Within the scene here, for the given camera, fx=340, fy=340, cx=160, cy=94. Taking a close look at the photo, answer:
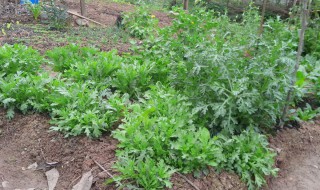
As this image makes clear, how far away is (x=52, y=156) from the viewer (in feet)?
12.0

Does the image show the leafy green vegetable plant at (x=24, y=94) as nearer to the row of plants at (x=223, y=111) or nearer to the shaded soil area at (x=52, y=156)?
the shaded soil area at (x=52, y=156)

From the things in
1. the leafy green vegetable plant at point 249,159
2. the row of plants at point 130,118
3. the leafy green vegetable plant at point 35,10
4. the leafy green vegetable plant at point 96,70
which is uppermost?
the leafy green vegetable plant at point 35,10

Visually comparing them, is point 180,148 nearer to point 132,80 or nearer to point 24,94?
point 132,80

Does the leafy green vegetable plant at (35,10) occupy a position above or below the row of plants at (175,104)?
above

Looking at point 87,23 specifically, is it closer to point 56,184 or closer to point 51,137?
point 51,137

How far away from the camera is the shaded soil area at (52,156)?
3250 millimetres

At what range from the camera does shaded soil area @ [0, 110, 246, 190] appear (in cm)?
325

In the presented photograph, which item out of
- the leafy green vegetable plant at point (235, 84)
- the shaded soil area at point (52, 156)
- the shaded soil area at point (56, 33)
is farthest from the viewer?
the shaded soil area at point (56, 33)

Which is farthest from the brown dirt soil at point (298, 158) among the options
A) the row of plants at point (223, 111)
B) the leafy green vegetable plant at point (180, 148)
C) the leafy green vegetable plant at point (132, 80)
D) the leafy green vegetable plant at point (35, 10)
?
the leafy green vegetable plant at point (35, 10)

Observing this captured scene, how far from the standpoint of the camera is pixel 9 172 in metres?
3.53

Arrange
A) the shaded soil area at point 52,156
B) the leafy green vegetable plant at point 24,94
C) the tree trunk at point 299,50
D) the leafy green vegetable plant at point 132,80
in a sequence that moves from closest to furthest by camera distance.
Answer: the shaded soil area at point 52,156
the tree trunk at point 299,50
the leafy green vegetable plant at point 24,94
the leafy green vegetable plant at point 132,80

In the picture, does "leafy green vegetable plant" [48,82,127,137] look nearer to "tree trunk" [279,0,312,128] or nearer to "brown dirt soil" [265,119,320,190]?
"brown dirt soil" [265,119,320,190]

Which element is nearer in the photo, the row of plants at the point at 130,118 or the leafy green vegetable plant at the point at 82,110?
the row of plants at the point at 130,118

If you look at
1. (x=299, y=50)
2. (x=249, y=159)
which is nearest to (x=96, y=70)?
(x=249, y=159)
